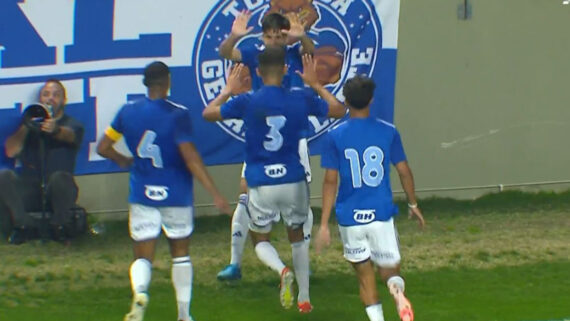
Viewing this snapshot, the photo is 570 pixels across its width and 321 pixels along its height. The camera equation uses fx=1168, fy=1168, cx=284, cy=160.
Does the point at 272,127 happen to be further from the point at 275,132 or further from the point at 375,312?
the point at 375,312

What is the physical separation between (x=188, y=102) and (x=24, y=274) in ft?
8.73

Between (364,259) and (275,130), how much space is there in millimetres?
1319

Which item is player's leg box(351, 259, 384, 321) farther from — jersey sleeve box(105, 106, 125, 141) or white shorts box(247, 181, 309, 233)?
jersey sleeve box(105, 106, 125, 141)

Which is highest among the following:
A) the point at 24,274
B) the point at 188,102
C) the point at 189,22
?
the point at 189,22

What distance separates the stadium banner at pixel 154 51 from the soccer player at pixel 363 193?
438 centimetres

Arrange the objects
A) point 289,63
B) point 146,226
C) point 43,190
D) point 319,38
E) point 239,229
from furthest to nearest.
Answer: point 319,38 < point 43,190 < point 239,229 < point 289,63 < point 146,226

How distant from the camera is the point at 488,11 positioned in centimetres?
1320

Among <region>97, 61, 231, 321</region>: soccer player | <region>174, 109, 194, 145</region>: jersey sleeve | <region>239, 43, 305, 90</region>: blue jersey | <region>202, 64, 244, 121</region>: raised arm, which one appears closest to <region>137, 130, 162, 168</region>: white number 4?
<region>97, 61, 231, 321</region>: soccer player

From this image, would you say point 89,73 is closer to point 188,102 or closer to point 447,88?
point 188,102

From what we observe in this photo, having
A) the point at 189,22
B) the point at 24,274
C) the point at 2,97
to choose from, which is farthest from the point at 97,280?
the point at 189,22

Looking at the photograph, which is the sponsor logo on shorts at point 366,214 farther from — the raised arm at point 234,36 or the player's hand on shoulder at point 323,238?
the raised arm at point 234,36

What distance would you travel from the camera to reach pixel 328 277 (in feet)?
32.4

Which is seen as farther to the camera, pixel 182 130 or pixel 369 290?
pixel 182 130

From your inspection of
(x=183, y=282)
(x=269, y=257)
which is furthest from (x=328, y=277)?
(x=183, y=282)
